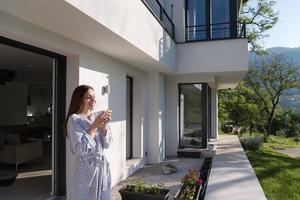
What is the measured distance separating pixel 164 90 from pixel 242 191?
Answer: 5.37 m

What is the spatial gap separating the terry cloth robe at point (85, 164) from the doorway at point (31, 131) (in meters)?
1.83

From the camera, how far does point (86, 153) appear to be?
2645mm

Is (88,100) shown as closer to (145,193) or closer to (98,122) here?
(98,122)

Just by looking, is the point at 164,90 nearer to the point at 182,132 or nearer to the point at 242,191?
the point at 182,132

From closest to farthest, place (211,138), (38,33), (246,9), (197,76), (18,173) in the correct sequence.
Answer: (38,33) < (18,173) < (197,76) < (211,138) < (246,9)

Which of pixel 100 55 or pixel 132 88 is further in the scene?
pixel 132 88

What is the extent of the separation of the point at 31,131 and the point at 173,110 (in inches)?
197

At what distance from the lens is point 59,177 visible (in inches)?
196

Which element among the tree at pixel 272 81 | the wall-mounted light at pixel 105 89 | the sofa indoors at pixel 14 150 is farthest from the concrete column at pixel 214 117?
the tree at pixel 272 81

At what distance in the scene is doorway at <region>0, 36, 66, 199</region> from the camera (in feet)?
16.3

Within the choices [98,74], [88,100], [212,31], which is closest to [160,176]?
[98,74]

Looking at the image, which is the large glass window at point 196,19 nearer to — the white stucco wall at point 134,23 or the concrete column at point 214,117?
the white stucco wall at point 134,23

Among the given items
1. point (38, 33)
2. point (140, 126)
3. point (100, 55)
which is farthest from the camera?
point (140, 126)

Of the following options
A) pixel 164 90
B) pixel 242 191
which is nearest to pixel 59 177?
pixel 242 191
